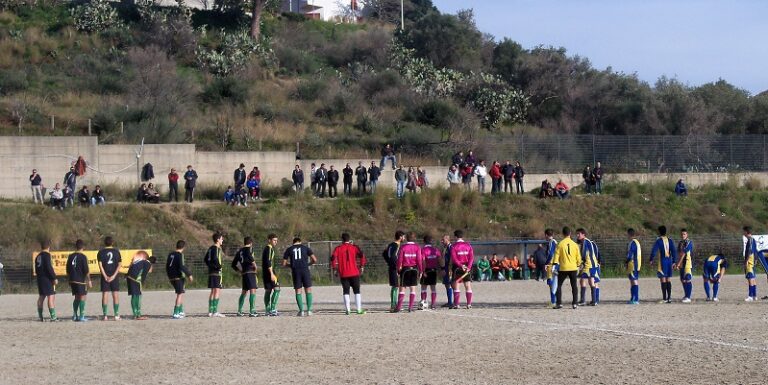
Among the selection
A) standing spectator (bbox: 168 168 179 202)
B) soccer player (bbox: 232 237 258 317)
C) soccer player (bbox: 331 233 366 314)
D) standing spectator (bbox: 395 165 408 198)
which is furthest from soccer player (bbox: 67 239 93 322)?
standing spectator (bbox: 395 165 408 198)

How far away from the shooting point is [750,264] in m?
23.8

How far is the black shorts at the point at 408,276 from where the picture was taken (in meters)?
21.8

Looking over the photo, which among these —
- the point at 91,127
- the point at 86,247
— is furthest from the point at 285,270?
the point at 91,127

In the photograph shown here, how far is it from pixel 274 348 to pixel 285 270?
19566 mm

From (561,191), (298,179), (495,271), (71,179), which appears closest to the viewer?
(495,271)

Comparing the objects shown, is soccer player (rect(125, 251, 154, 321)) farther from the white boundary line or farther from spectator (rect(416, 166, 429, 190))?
spectator (rect(416, 166, 429, 190))

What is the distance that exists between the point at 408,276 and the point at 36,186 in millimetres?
23487

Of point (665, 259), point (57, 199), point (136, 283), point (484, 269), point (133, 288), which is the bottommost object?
point (484, 269)

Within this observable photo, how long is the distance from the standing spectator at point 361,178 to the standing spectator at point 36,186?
43.7 ft

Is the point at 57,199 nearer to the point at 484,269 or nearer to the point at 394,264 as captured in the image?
the point at 484,269

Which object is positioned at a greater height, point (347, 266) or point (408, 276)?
point (347, 266)

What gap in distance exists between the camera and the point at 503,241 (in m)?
37.9

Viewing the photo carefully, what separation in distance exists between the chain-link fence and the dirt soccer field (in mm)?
26526

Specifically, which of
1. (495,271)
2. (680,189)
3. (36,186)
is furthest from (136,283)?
(680,189)
